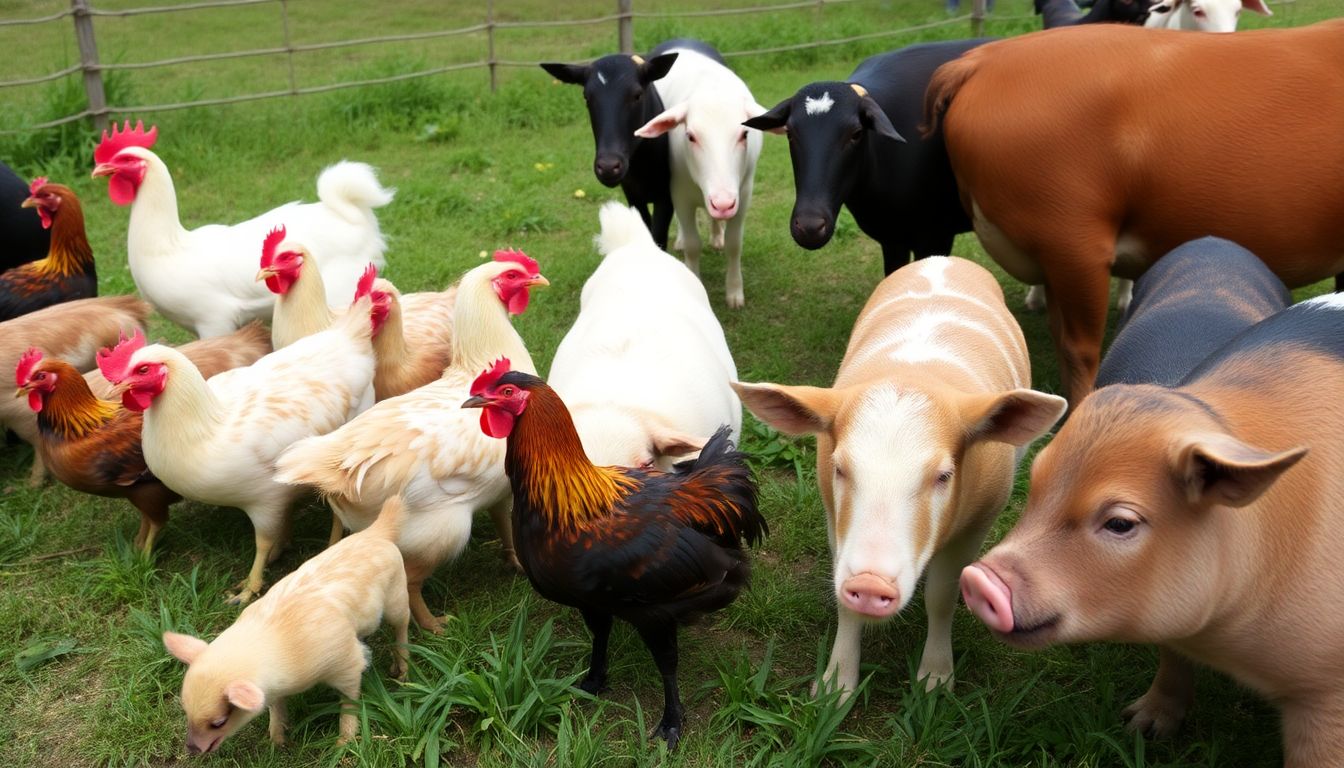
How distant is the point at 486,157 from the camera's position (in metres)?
9.38

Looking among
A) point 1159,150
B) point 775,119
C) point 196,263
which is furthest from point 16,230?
point 1159,150

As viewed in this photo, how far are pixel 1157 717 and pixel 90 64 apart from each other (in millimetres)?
9888

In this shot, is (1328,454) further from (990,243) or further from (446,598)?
(446,598)

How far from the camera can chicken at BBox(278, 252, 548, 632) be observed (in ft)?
12.0

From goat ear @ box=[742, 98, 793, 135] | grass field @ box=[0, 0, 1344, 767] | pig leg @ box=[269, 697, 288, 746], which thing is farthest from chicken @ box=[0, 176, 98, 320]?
goat ear @ box=[742, 98, 793, 135]

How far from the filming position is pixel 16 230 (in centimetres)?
580

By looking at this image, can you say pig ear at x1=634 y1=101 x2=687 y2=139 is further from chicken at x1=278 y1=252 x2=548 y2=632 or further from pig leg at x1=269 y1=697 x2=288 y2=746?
pig leg at x1=269 y1=697 x2=288 y2=746

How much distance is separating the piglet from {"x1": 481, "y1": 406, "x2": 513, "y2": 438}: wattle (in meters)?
0.53

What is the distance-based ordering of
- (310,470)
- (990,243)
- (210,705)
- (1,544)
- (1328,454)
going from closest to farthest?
1. (1328,454)
2. (210,705)
3. (310,470)
4. (1,544)
5. (990,243)

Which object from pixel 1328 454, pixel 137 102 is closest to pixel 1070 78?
pixel 1328 454

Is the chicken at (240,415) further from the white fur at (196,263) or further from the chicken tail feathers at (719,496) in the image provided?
the chicken tail feathers at (719,496)

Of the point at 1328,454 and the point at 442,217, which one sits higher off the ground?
the point at 1328,454

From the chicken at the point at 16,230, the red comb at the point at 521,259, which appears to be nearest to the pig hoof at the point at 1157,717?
the red comb at the point at 521,259

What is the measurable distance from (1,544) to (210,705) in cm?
210
